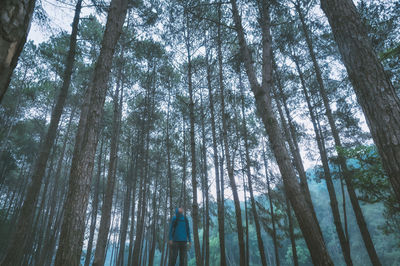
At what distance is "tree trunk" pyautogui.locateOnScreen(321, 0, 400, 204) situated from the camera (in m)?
2.15

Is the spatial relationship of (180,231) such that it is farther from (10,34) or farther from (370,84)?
(10,34)

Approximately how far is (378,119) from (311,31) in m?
10.2

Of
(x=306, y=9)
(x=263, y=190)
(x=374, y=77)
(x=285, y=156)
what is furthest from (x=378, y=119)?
(x=263, y=190)

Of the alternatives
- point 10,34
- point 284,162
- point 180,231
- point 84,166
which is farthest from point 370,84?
point 180,231

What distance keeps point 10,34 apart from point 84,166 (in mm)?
3746

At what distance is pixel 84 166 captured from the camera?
3904mm

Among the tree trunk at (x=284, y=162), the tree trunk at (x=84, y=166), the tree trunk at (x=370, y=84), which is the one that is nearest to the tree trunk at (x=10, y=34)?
the tree trunk at (x=370, y=84)

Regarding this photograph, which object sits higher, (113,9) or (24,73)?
(24,73)

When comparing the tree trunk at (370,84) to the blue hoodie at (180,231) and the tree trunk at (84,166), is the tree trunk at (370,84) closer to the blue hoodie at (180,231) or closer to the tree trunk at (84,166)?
the tree trunk at (84,166)

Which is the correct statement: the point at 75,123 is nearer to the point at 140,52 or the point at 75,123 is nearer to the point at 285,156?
the point at 140,52

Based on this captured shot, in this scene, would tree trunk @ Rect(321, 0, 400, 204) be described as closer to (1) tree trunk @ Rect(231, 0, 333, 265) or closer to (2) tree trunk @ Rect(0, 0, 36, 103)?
(1) tree trunk @ Rect(231, 0, 333, 265)

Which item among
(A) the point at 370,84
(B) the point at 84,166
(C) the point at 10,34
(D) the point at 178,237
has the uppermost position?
(A) the point at 370,84

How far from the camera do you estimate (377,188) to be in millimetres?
5582

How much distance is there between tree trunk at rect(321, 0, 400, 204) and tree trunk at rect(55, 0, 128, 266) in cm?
431
